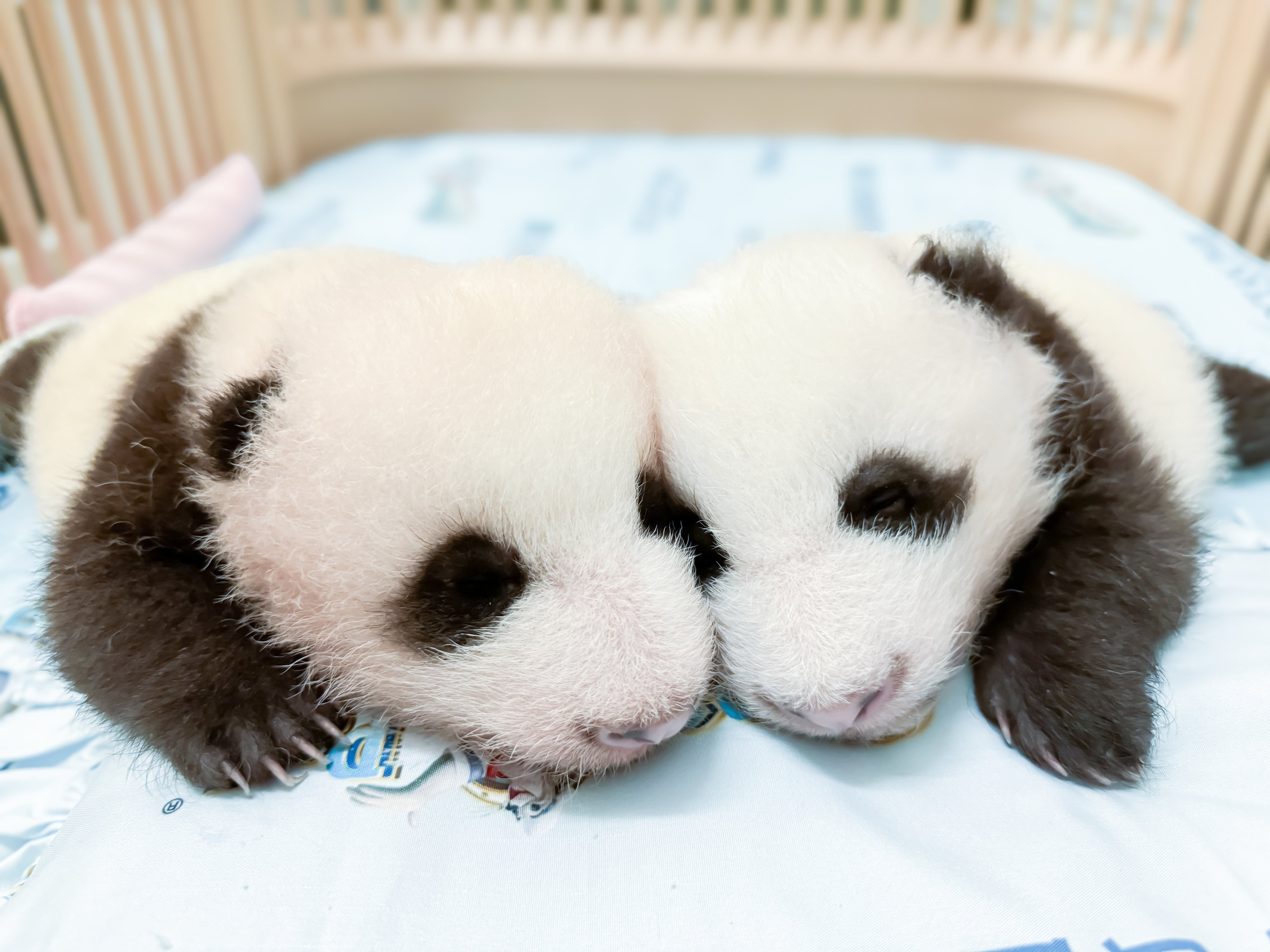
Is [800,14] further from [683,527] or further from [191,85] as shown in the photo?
[683,527]

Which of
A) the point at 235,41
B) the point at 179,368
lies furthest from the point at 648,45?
the point at 179,368

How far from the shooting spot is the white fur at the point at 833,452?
0.86 m

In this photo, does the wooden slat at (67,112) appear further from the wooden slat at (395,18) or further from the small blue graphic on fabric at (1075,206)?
the small blue graphic on fabric at (1075,206)

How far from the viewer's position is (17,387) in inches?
55.4

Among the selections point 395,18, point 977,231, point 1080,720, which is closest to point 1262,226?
point 977,231

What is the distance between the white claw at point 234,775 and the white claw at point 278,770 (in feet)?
0.08

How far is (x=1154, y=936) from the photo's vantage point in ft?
2.50

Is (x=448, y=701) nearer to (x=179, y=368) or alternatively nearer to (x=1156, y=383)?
(x=179, y=368)

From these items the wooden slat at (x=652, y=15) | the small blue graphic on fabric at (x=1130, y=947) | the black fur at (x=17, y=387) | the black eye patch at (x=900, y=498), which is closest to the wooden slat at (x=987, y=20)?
the wooden slat at (x=652, y=15)

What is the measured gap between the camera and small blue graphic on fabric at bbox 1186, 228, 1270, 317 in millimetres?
1955

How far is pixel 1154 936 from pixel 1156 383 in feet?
2.47

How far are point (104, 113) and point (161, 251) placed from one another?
0.45 meters

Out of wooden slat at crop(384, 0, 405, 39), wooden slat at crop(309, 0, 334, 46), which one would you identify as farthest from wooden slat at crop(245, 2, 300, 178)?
wooden slat at crop(384, 0, 405, 39)

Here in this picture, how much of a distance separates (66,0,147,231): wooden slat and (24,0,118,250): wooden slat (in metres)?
0.04
